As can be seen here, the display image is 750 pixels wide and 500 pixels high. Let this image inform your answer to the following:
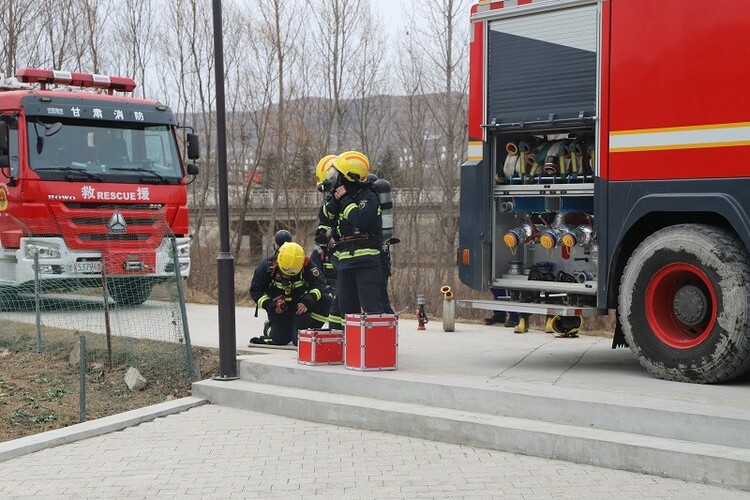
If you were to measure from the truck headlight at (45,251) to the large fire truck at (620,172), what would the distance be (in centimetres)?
689

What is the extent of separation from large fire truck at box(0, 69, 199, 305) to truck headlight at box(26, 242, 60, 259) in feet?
0.05

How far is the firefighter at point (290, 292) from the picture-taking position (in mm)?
9789

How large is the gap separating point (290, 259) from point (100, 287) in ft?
9.02

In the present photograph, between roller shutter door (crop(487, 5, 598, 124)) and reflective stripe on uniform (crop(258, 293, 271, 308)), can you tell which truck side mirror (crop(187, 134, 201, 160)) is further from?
roller shutter door (crop(487, 5, 598, 124))

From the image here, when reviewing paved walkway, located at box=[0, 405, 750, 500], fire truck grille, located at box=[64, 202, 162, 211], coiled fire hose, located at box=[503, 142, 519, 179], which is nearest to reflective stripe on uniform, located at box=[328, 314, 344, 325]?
paved walkway, located at box=[0, 405, 750, 500]

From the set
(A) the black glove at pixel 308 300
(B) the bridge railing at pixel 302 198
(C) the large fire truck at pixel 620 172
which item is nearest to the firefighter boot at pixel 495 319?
(A) the black glove at pixel 308 300

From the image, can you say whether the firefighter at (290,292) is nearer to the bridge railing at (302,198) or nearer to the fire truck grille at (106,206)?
the fire truck grille at (106,206)

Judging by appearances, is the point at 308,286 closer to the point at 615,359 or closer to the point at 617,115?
the point at 615,359

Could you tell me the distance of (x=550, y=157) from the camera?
836cm

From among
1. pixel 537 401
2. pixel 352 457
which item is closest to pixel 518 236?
pixel 537 401

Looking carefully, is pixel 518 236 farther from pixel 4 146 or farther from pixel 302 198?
pixel 302 198

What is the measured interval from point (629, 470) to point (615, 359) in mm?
2984

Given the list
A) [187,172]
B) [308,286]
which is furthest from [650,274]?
[187,172]

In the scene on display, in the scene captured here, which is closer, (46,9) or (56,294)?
(56,294)
